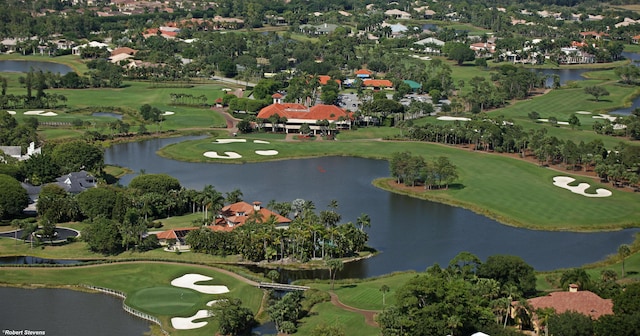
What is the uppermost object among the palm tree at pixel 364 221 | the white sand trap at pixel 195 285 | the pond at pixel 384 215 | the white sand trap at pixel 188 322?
the palm tree at pixel 364 221

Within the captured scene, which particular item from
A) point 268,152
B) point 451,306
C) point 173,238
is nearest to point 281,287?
point 173,238

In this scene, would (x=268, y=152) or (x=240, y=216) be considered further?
(x=268, y=152)

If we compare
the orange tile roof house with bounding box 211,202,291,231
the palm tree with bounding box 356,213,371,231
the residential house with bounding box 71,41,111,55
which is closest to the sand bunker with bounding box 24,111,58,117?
the orange tile roof house with bounding box 211,202,291,231

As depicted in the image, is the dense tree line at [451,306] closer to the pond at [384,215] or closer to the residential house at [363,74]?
the pond at [384,215]

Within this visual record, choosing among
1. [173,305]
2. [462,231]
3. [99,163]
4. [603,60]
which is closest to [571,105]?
[603,60]

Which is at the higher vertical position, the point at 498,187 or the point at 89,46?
the point at 89,46

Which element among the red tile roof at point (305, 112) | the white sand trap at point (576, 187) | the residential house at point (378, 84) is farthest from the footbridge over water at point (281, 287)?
the residential house at point (378, 84)

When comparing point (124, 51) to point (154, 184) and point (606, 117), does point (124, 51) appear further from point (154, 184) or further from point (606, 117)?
point (154, 184)
